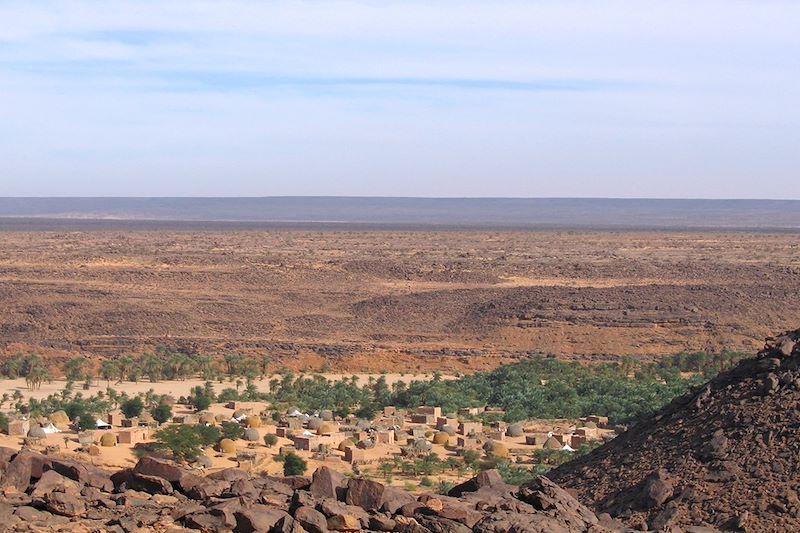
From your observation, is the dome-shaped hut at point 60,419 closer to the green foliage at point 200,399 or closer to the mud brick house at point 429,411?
the green foliage at point 200,399

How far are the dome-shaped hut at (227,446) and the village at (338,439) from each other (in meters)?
0.02

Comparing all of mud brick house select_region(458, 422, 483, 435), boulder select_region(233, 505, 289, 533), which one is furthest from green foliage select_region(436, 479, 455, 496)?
boulder select_region(233, 505, 289, 533)

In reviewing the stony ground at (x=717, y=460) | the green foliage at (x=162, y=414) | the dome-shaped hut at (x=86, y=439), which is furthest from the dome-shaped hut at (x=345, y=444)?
the stony ground at (x=717, y=460)

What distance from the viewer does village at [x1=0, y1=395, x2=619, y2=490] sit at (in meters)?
21.3

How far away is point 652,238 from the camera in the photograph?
4412 inches

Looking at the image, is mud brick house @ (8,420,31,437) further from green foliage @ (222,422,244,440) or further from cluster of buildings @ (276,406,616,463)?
cluster of buildings @ (276,406,616,463)

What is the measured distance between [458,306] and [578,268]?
19.6 metres

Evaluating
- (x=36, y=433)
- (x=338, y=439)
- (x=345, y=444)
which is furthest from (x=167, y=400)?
(x=345, y=444)

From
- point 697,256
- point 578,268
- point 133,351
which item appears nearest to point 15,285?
point 133,351

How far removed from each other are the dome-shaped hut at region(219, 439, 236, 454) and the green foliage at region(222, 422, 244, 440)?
66 centimetres

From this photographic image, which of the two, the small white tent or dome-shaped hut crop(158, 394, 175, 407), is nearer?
the small white tent

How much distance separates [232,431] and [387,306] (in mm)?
28005

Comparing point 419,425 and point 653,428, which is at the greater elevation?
point 653,428

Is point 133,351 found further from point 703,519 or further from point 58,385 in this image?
point 703,519
